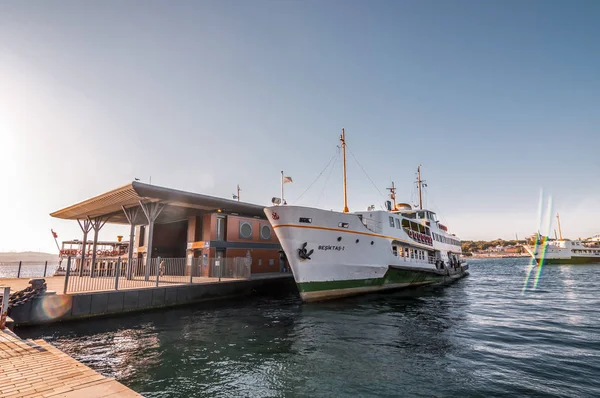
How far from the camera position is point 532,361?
331 inches

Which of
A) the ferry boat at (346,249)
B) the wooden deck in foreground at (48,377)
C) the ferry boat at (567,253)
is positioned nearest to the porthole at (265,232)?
the ferry boat at (346,249)

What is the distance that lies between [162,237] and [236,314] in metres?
19.5

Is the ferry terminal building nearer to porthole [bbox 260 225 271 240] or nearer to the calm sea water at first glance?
porthole [bbox 260 225 271 240]

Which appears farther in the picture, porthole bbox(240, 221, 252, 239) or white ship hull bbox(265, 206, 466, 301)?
porthole bbox(240, 221, 252, 239)

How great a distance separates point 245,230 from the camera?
28547mm

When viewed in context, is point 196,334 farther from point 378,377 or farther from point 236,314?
point 378,377

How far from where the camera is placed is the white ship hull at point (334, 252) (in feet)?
58.4

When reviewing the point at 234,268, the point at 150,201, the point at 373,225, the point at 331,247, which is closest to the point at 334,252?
the point at 331,247

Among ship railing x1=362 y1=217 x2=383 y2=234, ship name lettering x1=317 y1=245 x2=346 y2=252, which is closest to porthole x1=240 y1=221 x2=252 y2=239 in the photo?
ship name lettering x1=317 y1=245 x2=346 y2=252

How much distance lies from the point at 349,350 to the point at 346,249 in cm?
1004

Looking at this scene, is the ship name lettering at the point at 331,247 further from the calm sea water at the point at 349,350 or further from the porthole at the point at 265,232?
the porthole at the point at 265,232

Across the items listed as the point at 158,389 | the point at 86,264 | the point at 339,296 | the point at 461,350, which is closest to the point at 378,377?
the point at 461,350

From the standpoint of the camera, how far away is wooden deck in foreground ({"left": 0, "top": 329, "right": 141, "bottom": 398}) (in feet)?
14.4

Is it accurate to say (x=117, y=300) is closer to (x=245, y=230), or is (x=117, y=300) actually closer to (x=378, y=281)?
(x=245, y=230)
